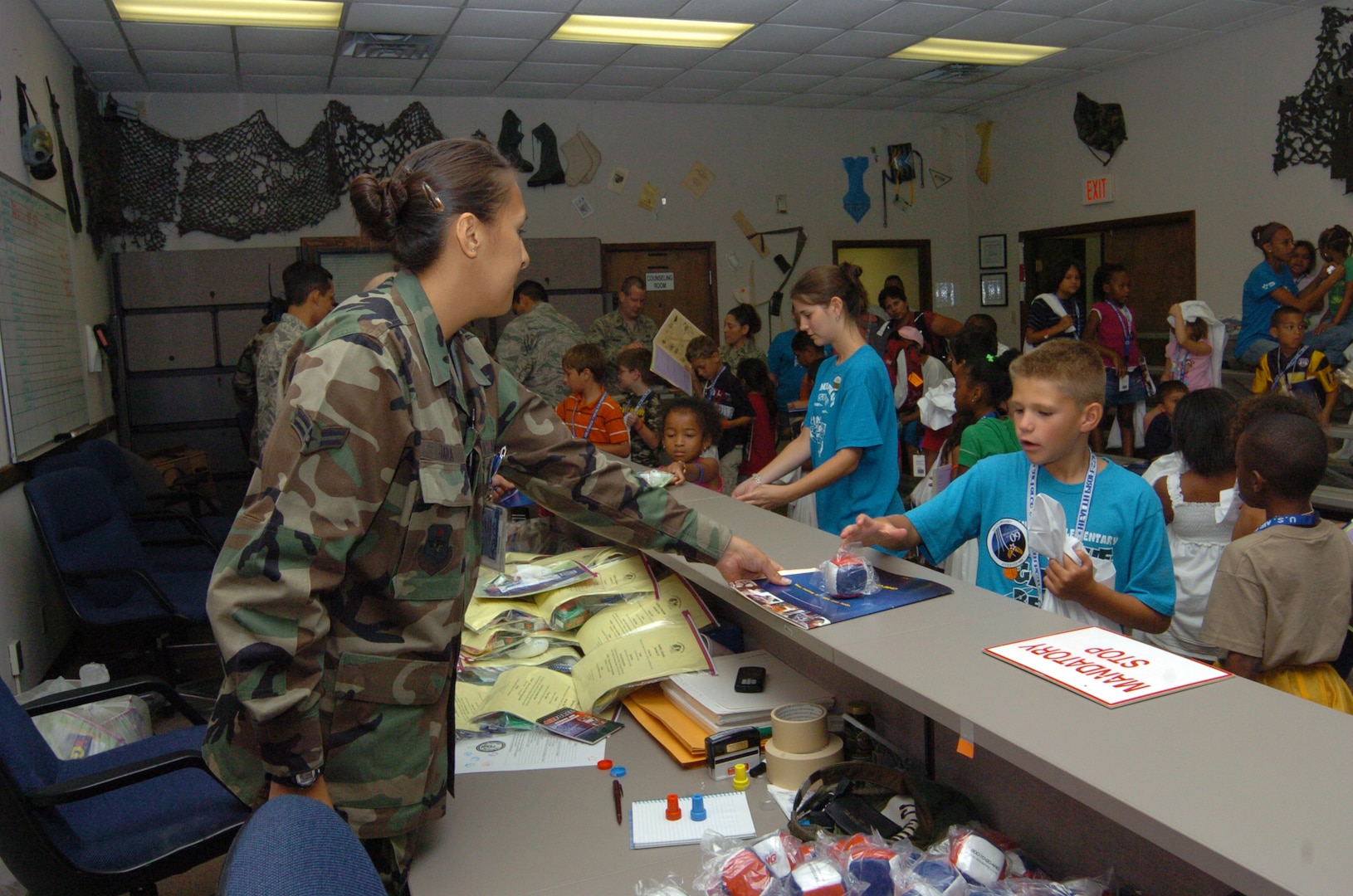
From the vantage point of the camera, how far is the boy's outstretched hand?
1.71 metres

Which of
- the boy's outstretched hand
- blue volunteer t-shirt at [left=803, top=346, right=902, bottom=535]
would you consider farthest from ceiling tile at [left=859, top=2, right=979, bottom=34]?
the boy's outstretched hand

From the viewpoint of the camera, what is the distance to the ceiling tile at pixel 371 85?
22.9ft

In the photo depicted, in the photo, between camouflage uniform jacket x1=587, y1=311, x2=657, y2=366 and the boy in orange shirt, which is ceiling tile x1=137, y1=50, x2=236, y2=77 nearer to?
camouflage uniform jacket x1=587, y1=311, x2=657, y2=366

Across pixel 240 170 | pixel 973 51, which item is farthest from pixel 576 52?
pixel 973 51

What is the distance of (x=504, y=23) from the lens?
19.3 feet

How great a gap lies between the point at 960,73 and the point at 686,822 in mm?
7579

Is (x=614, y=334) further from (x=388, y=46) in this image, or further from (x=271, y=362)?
(x=271, y=362)

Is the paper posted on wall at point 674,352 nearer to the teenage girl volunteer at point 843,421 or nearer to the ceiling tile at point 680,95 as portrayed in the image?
the teenage girl volunteer at point 843,421

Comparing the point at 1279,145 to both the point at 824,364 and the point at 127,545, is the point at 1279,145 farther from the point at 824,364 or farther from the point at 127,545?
the point at 127,545

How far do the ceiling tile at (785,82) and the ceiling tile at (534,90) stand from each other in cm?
148

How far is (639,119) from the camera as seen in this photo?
27.1ft

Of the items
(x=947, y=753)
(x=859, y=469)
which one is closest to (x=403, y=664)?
(x=947, y=753)

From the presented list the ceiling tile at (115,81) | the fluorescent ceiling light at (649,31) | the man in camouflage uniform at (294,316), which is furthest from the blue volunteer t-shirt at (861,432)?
the ceiling tile at (115,81)

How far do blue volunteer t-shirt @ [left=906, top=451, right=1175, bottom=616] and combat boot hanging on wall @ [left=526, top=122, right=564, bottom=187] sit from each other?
21.8 ft
